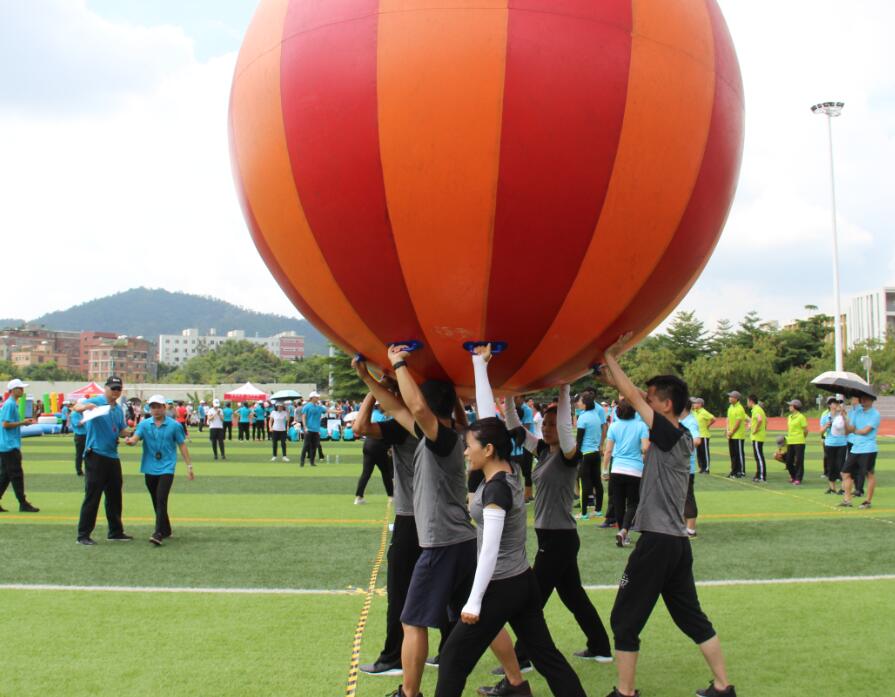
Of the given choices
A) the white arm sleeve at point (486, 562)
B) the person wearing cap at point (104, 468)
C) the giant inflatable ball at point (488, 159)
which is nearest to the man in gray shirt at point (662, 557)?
the white arm sleeve at point (486, 562)

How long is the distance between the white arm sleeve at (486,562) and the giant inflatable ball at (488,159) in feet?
2.76

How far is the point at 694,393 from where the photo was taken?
5397 centimetres

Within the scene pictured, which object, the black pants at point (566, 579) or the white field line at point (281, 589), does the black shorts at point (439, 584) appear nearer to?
the black pants at point (566, 579)

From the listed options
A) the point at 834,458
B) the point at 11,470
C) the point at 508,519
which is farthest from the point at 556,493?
the point at 834,458

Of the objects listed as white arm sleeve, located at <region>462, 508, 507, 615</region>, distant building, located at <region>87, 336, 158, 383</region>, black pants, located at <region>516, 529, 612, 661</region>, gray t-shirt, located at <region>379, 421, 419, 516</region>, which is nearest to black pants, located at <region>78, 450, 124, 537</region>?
gray t-shirt, located at <region>379, 421, 419, 516</region>

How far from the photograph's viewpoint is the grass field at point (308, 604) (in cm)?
509

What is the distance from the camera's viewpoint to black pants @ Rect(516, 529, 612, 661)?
210 inches

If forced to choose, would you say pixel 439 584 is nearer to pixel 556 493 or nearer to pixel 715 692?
pixel 556 493

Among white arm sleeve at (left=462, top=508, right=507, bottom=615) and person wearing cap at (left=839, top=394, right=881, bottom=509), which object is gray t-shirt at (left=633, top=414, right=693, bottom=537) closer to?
white arm sleeve at (left=462, top=508, right=507, bottom=615)

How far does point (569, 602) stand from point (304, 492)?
10.3 m

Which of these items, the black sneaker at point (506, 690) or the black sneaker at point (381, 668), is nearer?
the black sneaker at point (506, 690)

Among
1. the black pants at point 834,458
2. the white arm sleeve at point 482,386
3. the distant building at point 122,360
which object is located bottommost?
the black pants at point 834,458

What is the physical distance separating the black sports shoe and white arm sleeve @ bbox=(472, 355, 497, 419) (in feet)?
7.19

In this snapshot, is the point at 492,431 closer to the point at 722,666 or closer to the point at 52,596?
the point at 722,666
